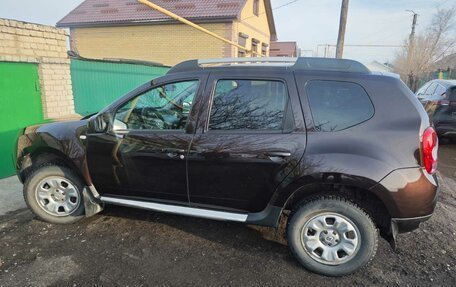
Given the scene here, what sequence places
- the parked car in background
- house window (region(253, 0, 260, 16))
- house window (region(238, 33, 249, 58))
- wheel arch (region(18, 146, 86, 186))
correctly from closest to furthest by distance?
wheel arch (region(18, 146, 86, 186)), the parked car in background, house window (region(238, 33, 249, 58)), house window (region(253, 0, 260, 16))

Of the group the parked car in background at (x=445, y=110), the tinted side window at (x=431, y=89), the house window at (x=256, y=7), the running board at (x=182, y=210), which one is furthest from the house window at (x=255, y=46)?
the running board at (x=182, y=210)

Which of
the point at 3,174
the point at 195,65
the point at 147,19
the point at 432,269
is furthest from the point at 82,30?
the point at 432,269

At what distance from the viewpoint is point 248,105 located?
2826 mm

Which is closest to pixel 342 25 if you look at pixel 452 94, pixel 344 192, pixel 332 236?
pixel 452 94

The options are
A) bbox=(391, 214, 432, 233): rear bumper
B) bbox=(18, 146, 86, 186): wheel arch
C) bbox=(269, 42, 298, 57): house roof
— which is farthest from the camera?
bbox=(269, 42, 298, 57): house roof

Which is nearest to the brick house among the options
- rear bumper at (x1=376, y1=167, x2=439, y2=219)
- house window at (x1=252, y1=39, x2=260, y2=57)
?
house window at (x1=252, y1=39, x2=260, y2=57)

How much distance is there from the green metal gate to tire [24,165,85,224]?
219cm

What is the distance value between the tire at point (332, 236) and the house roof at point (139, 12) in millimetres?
14569

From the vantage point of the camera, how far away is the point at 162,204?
3.15m

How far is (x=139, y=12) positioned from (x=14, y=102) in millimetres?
13554

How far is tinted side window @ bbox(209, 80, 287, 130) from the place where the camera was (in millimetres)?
2740

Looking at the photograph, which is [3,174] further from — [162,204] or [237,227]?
[237,227]

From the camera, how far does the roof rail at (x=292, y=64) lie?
276 centimetres

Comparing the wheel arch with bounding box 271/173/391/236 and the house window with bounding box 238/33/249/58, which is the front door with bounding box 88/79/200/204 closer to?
the wheel arch with bounding box 271/173/391/236
